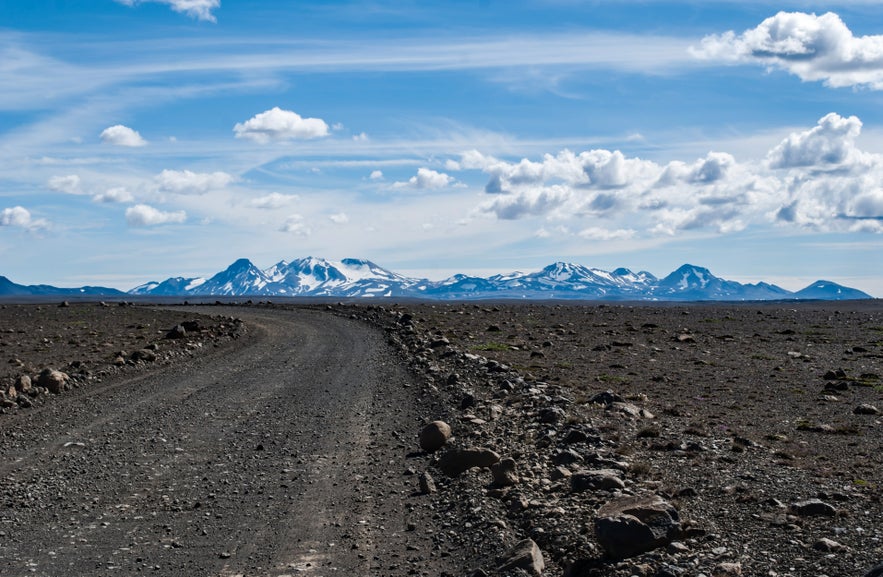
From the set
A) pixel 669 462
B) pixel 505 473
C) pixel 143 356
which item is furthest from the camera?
pixel 143 356

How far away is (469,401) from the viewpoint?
2189 cm

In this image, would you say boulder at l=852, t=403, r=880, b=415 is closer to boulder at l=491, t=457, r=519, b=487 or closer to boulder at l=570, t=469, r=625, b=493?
boulder at l=570, t=469, r=625, b=493

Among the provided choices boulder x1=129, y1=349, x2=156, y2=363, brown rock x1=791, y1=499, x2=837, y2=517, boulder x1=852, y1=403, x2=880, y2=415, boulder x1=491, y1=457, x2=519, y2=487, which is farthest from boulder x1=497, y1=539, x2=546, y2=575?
boulder x1=129, y1=349, x2=156, y2=363

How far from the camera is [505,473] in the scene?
13.9 metres

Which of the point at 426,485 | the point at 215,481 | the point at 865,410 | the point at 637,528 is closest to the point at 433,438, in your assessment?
the point at 426,485

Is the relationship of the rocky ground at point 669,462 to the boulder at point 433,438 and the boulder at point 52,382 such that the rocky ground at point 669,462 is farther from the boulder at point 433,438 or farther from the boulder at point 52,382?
the boulder at point 52,382

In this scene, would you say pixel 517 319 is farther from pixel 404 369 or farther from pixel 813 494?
pixel 813 494

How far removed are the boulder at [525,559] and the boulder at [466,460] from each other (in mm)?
4753

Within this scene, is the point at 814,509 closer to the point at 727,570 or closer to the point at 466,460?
the point at 727,570

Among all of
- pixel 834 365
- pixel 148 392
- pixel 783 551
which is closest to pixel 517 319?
pixel 834 365

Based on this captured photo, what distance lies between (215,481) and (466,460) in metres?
4.69

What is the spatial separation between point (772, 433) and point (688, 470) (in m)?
4.97

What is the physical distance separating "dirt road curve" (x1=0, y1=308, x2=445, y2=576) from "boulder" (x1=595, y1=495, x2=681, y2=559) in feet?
7.53

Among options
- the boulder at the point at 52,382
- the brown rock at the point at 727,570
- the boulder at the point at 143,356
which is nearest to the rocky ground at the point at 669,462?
the brown rock at the point at 727,570
